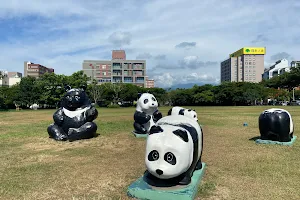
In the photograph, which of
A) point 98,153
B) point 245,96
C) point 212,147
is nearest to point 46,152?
point 98,153

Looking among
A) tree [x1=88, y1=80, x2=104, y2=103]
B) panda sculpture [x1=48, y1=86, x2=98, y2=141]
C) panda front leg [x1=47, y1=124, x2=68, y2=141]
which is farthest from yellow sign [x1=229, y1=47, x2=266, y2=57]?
panda front leg [x1=47, y1=124, x2=68, y2=141]

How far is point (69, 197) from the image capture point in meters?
4.85

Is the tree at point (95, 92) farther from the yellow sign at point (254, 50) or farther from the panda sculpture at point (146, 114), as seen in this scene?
the yellow sign at point (254, 50)

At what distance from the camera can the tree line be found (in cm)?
4206

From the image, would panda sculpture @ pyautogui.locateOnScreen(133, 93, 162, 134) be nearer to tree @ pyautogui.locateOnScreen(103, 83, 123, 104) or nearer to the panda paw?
the panda paw

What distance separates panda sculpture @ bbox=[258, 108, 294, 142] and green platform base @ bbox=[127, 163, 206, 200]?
5569mm

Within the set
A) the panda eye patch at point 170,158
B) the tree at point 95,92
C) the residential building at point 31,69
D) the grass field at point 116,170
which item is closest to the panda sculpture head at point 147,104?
the grass field at point 116,170

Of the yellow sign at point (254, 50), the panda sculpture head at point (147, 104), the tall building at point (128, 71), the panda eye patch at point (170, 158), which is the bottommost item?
the panda eye patch at point (170, 158)

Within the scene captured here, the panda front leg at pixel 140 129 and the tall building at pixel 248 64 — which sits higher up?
the tall building at pixel 248 64

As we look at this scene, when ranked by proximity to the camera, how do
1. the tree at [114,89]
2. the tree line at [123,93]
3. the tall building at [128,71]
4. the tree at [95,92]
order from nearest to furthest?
the tree line at [123,93], the tree at [95,92], the tree at [114,89], the tall building at [128,71]

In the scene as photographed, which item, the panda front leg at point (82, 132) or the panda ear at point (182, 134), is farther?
the panda front leg at point (82, 132)

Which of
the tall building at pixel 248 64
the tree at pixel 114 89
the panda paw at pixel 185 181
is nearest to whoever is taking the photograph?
the panda paw at pixel 185 181

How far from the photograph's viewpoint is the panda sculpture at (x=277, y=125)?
30.2 ft

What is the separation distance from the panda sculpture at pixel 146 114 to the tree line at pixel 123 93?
3028 cm
